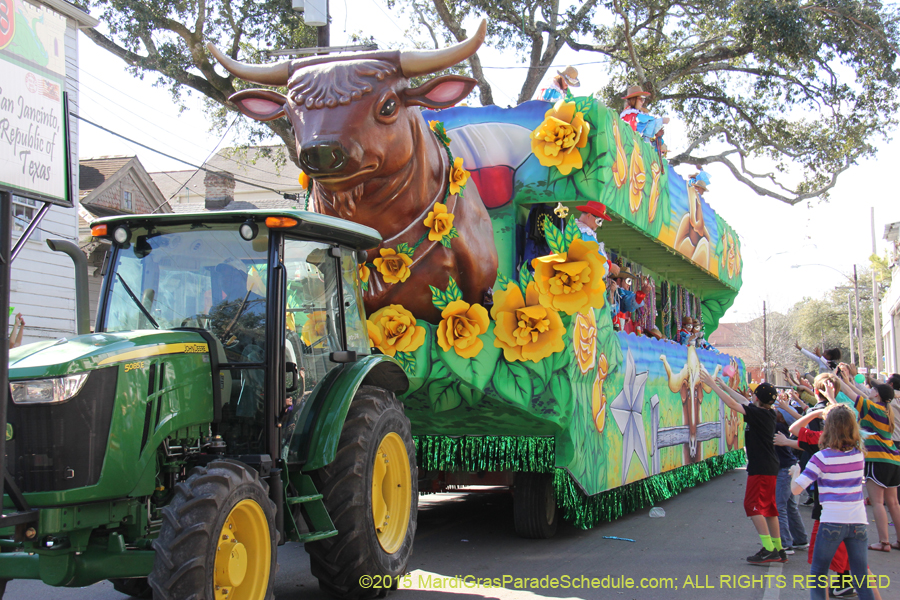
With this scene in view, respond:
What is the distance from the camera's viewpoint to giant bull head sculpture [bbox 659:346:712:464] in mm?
→ 12008

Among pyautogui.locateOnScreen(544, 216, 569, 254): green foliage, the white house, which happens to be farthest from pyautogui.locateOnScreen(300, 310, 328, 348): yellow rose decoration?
the white house

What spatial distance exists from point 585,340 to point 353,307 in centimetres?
265

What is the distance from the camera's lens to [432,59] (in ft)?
21.9

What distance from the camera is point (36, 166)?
3.84 m

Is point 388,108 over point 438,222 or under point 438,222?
over

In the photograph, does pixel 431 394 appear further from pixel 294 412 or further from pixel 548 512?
pixel 294 412

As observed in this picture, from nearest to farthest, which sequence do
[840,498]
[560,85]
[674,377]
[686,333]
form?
[840,498], [560,85], [674,377], [686,333]

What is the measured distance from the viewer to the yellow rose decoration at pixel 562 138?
758cm

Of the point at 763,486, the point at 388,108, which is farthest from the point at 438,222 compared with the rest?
the point at 763,486

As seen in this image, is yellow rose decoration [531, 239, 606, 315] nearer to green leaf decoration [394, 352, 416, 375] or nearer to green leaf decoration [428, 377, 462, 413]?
green leaf decoration [428, 377, 462, 413]

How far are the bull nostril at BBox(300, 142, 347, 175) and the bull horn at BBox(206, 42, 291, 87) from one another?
1.05 m

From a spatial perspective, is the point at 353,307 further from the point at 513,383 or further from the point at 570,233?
the point at 570,233

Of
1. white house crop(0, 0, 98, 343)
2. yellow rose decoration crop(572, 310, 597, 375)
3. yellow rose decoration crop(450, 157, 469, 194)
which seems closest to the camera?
yellow rose decoration crop(450, 157, 469, 194)

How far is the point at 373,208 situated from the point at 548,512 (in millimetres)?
3423
